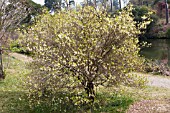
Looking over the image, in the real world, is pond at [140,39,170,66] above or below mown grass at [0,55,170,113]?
below

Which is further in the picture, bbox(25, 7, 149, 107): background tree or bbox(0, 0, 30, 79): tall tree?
bbox(0, 0, 30, 79): tall tree

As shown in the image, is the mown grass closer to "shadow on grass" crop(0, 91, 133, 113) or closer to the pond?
"shadow on grass" crop(0, 91, 133, 113)

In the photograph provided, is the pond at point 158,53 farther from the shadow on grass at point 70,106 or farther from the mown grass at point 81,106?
the shadow on grass at point 70,106

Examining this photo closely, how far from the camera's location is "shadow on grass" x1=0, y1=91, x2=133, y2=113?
317 inches

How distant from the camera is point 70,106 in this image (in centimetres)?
821

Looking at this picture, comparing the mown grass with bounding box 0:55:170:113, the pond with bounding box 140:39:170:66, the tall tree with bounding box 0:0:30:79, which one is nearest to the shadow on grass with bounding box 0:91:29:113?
the mown grass with bounding box 0:55:170:113

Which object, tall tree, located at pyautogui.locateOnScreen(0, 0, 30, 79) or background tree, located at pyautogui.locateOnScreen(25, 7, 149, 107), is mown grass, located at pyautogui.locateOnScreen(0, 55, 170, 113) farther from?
tall tree, located at pyautogui.locateOnScreen(0, 0, 30, 79)

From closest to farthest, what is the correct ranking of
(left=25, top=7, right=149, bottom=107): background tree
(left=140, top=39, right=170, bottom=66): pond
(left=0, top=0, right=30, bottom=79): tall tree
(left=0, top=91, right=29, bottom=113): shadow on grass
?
(left=25, top=7, right=149, bottom=107): background tree → (left=0, top=91, right=29, bottom=113): shadow on grass → (left=0, top=0, right=30, bottom=79): tall tree → (left=140, top=39, right=170, bottom=66): pond

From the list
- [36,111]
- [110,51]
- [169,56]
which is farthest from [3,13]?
[169,56]

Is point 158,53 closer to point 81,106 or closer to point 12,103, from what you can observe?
point 81,106

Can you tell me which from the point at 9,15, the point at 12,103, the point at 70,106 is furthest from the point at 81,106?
the point at 9,15

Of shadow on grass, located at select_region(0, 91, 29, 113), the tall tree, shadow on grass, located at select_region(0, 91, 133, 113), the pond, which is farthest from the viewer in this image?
the pond

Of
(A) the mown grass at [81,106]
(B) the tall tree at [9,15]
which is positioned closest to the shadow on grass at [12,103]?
(A) the mown grass at [81,106]

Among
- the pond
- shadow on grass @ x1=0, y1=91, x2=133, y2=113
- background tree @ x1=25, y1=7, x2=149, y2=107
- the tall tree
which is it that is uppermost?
the tall tree
